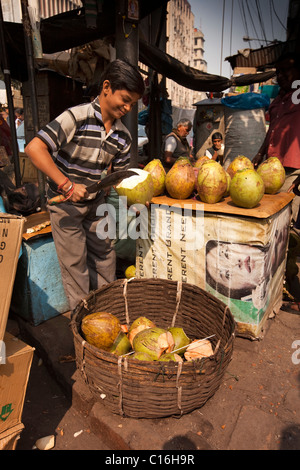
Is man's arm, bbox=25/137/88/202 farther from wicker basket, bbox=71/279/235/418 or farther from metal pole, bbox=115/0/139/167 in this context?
metal pole, bbox=115/0/139/167

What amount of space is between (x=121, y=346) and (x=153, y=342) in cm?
23

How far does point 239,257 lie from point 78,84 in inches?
193

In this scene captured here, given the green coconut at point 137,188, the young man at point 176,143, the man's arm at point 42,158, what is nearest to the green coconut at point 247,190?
the green coconut at point 137,188

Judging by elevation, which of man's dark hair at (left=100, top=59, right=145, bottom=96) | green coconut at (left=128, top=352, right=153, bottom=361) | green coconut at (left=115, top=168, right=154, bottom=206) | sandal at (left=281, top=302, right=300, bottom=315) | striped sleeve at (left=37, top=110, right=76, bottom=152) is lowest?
sandal at (left=281, top=302, right=300, bottom=315)

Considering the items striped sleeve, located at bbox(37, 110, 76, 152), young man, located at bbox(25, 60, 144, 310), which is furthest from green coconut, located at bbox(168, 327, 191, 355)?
striped sleeve, located at bbox(37, 110, 76, 152)

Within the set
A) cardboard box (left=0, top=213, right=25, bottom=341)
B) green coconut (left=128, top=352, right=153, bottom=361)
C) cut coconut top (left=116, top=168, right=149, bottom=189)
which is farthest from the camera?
cut coconut top (left=116, top=168, right=149, bottom=189)

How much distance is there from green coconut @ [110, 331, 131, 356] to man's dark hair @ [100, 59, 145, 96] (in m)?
1.58

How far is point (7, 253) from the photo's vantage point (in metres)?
1.35

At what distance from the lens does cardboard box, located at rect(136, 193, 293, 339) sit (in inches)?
85.6

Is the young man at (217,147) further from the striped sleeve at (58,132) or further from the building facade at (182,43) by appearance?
the building facade at (182,43)

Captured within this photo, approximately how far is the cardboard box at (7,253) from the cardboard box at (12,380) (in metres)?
0.16

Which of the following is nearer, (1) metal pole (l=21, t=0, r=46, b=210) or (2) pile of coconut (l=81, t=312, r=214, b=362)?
(2) pile of coconut (l=81, t=312, r=214, b=362)

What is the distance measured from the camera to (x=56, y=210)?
7.32ft

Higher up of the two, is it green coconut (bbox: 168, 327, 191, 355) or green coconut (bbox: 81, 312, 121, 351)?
green coconut (bbox: 81, 312, 121, 351)
